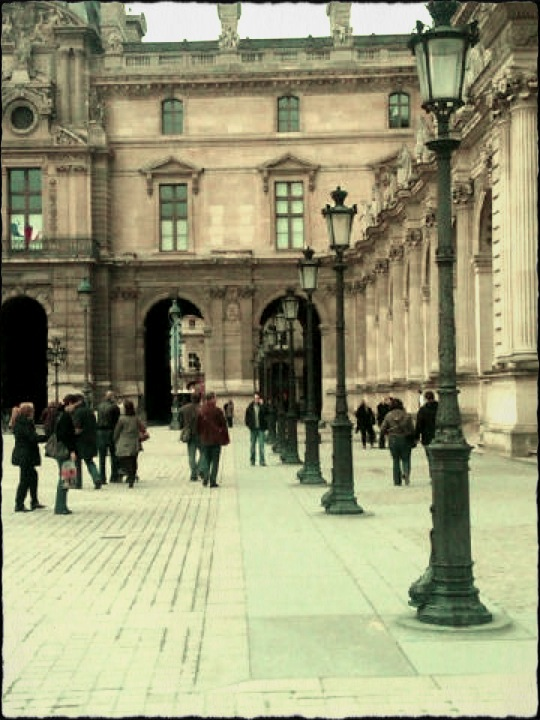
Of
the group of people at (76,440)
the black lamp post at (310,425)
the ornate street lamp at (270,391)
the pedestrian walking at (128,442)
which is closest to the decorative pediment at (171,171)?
the ornate street lamp at (270,391)

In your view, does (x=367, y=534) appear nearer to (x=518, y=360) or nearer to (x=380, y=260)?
(x=518, y=360)

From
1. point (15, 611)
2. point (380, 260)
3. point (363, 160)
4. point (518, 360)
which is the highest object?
point (363, 160)

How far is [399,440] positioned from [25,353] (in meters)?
52.8

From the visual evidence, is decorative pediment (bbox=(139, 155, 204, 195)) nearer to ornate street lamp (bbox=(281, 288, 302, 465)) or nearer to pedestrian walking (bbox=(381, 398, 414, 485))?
ornate street lamp (bbox=(281, 288, 302, 465))

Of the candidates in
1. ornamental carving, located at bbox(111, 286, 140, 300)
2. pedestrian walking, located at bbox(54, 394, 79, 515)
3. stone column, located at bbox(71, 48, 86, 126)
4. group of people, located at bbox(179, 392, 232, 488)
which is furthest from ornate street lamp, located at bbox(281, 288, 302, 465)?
stone column, located at bbox(71, 48, 86, 126)

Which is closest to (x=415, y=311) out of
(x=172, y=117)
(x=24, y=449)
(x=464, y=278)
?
(x=464, y=278)

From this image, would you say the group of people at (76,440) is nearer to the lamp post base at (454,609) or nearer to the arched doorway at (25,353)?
the lamp post base at (454,609)

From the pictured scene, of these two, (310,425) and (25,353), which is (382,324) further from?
(310,425)

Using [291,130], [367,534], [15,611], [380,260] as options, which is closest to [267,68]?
[291,130]

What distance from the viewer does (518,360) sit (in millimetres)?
27016

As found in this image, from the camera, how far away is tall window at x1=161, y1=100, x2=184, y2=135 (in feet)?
219

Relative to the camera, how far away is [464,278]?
34969 mm

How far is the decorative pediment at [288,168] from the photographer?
66.5 metres

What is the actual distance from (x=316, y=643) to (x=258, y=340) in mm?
57624
